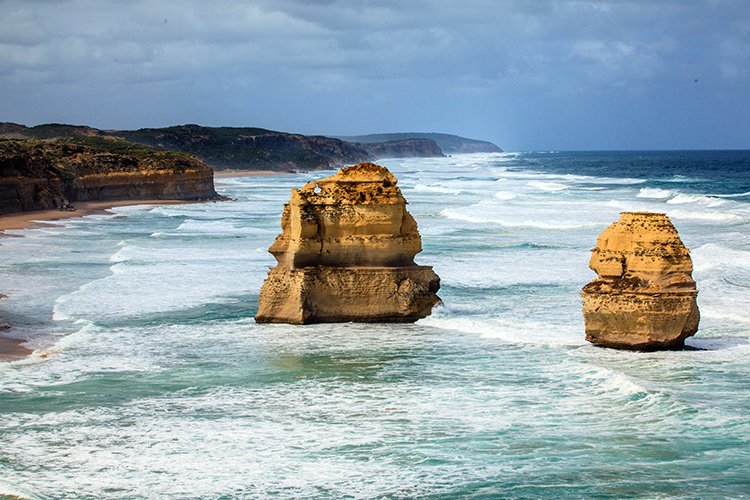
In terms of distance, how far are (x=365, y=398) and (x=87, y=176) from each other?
51.8 m

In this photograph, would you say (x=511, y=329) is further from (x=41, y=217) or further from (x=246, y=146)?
(x=246, y=146)

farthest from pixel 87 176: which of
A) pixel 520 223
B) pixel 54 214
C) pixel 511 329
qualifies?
pixel 511 329

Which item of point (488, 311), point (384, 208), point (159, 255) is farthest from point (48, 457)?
point (159, 255)

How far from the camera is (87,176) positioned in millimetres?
62000

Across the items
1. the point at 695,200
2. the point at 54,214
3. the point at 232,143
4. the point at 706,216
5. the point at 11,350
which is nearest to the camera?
the point at 11,350

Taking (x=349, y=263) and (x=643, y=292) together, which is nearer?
(x=643, y=292)

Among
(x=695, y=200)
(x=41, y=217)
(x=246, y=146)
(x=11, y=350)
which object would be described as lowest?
(x=11, y=350)

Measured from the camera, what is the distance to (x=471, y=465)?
10.7 m

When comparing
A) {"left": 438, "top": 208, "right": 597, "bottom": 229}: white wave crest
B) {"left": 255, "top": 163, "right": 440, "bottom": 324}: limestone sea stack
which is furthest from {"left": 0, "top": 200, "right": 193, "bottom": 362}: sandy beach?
{"left": 438, "top": 208, "right": 597, "bottom": 229}: white wave crest

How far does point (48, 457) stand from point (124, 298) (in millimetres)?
11293

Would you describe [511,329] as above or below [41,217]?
below

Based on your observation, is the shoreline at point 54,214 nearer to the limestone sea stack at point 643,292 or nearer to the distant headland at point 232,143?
the limestone sea stack at point 643,292

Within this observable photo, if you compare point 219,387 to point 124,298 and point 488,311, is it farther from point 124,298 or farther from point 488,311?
point 124,298

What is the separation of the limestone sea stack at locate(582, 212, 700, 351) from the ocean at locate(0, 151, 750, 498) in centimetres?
35
